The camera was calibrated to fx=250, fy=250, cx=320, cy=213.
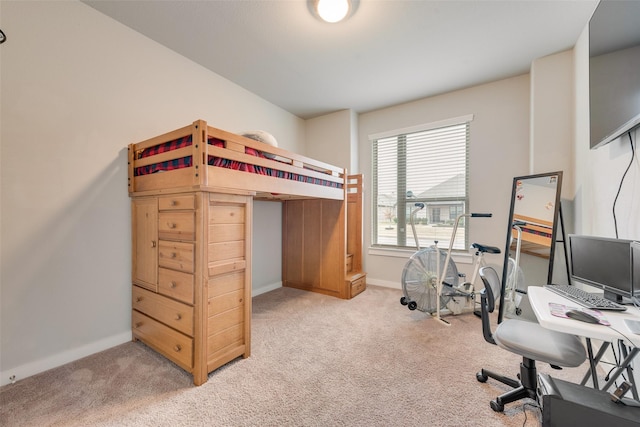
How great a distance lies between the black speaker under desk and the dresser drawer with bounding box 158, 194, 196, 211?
6.88 feet

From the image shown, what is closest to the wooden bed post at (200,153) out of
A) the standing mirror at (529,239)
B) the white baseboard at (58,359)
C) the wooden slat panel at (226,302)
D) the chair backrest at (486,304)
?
the wooden slat panel at (226,302)

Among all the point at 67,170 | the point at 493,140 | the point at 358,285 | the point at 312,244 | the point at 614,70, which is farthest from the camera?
the point at 312,244

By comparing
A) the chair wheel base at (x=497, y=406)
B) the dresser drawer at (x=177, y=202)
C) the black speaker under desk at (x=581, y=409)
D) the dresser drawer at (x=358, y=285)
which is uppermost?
the dresser drawer at (x=177, y=202)

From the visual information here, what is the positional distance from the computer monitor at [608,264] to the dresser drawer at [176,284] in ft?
7.81

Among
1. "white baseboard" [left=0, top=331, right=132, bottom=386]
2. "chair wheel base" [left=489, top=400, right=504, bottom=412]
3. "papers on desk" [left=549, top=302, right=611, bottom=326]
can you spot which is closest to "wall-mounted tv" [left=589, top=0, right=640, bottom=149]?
"papers on desk" [left=549, top=302, right=611, bottom=326]

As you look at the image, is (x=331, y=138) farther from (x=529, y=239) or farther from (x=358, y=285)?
(x=529, y=239)

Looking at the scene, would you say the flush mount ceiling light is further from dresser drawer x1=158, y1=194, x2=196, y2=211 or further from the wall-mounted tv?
dresser drawer x1=158, y1=194, x2=196, y2=211

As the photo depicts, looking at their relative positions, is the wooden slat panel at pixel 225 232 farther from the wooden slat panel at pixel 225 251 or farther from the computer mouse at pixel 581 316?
the computer mouse at pixel 581 316

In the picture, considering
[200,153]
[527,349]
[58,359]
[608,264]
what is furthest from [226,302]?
[608,264]

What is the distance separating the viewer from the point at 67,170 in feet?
6.13

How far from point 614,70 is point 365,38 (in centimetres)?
175

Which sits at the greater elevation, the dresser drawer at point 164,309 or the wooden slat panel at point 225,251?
the wooden slat panel at point 225,251

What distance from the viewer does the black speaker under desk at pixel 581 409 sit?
946mm

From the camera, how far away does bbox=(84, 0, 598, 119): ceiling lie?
1.98 meters
